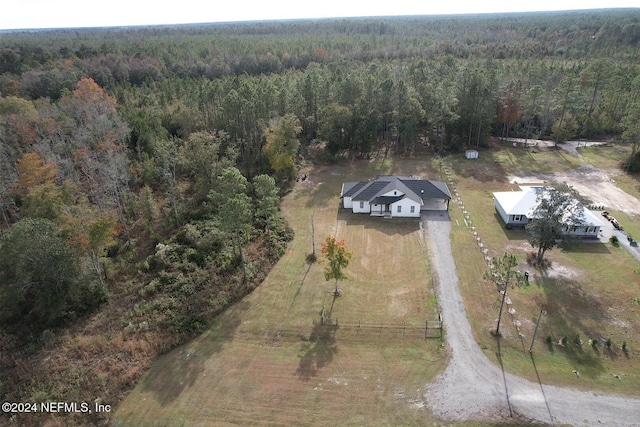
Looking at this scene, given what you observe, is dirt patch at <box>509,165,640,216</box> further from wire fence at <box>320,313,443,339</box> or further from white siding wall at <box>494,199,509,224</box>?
wire fence at <box>320,313,443,339</box>

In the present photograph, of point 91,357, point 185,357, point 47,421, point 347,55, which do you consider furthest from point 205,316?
point 347,55

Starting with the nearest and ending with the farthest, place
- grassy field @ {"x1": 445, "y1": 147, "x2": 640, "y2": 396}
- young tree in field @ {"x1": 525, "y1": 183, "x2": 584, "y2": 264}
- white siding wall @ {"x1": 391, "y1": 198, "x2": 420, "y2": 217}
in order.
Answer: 1. grassy field @ {"x1": 445, "y1": 147, "x2": 640, "y2": 396}
2. young tree in field @ {"x1": 525, "y1": 183, "x2": 584, "y2": 264}
3. white siding wall @ {"x1": 391, "y1": 198, "x2": 420, "y2": 217}


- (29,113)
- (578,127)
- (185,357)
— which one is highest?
(29,113)

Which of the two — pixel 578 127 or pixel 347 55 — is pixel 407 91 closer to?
pixel 578 127

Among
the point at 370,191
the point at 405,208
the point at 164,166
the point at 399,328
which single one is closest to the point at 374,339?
the point at 399,328

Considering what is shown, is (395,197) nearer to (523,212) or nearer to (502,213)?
(502,213)

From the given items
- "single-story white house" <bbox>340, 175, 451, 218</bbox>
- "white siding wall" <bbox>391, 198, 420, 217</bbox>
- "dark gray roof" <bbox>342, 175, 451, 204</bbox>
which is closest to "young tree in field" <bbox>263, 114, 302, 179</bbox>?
"single-story white house" <bbox>340, 175, 451, 218</bbox>

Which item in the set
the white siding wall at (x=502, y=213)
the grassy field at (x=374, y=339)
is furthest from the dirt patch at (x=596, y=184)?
the white siding wall at (x=502, y=213)
